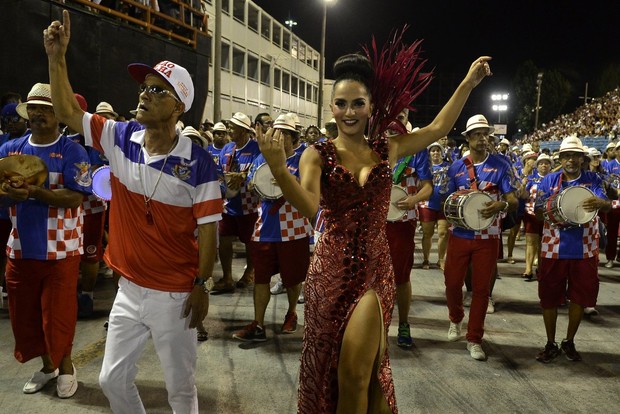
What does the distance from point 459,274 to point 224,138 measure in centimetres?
598

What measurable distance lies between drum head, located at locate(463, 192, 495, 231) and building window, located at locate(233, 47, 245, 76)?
3310 centimetres

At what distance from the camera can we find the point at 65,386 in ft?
13.8

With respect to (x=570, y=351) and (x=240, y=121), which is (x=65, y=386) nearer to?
(x=240, y=121)

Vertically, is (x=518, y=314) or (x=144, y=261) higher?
(x=144, y=261)

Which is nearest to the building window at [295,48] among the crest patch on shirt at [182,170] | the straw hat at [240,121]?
the straw hat at [240,121]

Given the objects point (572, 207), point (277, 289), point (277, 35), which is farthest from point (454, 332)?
point (277, 35)

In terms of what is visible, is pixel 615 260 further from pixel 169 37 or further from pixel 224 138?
pixel 169 37

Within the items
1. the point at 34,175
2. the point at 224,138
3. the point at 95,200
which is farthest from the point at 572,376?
the point at 224,138

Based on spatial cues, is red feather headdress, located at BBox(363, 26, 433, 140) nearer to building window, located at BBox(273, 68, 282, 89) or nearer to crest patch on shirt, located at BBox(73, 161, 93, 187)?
crest patch on shirt, located at BBox(73, 161, 93, 187)

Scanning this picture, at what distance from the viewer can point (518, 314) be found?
7.07m

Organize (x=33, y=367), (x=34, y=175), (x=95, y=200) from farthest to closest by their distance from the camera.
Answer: (x=95, y=200), (x=33, y=367), (x=34, y=175)

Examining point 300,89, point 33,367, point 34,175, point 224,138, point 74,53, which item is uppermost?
point 300,89

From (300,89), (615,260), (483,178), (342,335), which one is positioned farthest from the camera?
(300,89)

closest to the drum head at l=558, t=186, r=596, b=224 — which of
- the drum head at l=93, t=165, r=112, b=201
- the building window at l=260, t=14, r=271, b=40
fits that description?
the drum head at l=93, t=165, r=112, b=201
